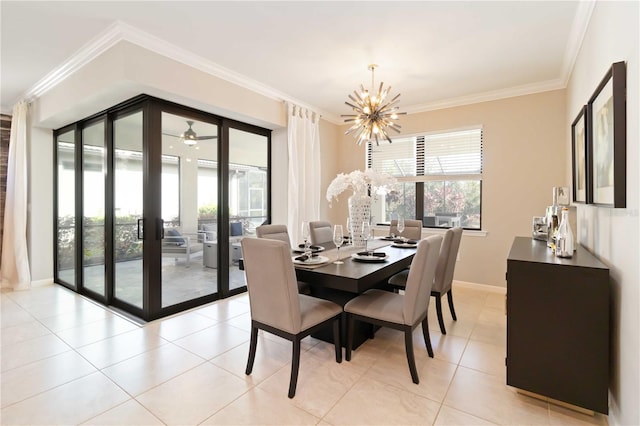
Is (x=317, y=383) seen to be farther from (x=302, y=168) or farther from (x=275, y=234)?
(x=302, y=168)

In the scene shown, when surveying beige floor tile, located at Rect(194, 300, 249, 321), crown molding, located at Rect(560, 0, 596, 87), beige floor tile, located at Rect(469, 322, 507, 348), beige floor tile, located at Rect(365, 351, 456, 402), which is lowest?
beige floor tile, located at Rect(365, 351, 456, 402)

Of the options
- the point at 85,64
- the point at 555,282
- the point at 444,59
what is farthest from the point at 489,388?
the point at 85,64

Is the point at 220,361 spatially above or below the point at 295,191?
below

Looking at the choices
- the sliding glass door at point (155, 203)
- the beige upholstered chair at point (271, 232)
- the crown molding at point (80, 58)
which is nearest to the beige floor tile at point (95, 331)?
the sliding glass door at point (155, 203)

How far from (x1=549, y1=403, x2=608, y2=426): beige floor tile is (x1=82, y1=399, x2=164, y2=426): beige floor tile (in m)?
2.29

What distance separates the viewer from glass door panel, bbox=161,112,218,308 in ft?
11.6

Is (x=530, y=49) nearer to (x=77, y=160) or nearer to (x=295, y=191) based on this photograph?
(x=295, y=191)

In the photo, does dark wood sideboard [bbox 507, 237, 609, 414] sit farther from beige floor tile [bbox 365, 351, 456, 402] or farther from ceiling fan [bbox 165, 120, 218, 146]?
ceiling fan [bbox 165, 120, 218, 146]

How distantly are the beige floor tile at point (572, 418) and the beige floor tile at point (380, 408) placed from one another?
658 millimetres

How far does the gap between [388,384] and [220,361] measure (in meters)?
1.30

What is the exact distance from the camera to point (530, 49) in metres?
3.14

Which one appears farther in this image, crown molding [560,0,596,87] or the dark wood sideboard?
crown molding [560,0,596,87]

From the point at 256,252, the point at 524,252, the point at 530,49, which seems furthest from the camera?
the point at 530,49

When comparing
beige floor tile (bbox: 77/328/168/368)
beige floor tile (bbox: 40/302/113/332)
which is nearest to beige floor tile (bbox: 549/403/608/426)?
beige floor tile (bbox: 77/328/168/368)
